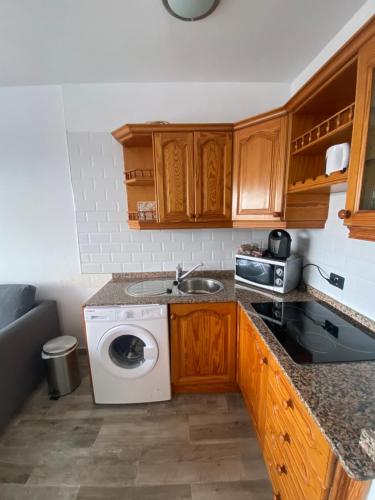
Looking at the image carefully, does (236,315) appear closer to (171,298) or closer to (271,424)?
(171,298)

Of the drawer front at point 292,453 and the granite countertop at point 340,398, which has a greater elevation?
the granite countertop at point 340,398

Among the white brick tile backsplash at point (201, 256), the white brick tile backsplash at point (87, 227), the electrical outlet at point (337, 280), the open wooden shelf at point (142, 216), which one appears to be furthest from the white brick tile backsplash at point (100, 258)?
the electrical outlet at point (337, 280)

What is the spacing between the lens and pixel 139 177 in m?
1.76

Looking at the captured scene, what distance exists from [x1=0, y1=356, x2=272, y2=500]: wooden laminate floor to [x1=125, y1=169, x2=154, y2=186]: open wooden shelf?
1833 millimetres

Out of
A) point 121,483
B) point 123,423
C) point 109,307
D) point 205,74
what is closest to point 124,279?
point 109,307

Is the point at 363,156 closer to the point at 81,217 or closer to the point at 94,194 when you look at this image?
the point at 94,194

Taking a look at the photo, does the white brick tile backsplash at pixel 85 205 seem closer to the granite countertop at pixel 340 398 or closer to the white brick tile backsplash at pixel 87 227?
the white brick tile backsplash at pixel 87 227

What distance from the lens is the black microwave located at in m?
1.59

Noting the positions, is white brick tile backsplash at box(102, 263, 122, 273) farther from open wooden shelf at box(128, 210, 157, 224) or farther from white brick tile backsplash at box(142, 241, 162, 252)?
open wooden shelf at box(128, 210, 157, 224)

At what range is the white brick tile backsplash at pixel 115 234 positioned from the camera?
1920mm

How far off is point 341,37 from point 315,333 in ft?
5.88

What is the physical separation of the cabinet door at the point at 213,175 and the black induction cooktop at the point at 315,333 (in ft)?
2.63

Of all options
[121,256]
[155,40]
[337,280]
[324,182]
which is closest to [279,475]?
[337,280]

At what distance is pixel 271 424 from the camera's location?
107 centimetres
